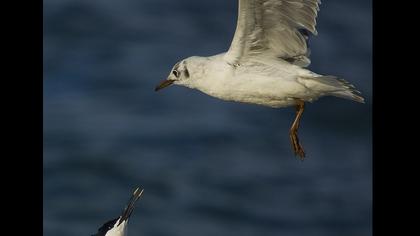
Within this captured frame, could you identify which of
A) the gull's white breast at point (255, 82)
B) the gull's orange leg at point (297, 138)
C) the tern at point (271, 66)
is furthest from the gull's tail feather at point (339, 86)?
the gull's orange leg at point (297, 138)

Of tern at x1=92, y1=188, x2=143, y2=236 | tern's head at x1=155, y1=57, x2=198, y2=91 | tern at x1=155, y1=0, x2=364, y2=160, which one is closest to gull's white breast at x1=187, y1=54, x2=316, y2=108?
tern at x1=155, y1=0, x2=364, y2=160

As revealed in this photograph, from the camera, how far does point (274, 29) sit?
212 inches

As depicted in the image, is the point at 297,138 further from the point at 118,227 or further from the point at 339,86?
the point at 118,227

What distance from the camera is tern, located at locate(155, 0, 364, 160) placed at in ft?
17.2

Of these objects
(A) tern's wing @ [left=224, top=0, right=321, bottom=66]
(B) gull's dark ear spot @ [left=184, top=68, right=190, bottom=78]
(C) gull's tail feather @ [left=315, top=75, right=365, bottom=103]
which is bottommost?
(C) gull's tail feather @ [left=315, top=75, right=365, bottom=103]

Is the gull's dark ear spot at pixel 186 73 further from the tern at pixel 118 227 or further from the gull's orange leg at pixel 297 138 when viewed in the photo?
the tern at pixel 118 227

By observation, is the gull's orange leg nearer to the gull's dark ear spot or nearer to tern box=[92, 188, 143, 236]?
the gull's dark ear spot

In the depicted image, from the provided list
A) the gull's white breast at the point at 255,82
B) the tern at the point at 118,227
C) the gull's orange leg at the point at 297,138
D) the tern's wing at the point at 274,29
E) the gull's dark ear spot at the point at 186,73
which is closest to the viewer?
the tern's wing at the point at 274,29

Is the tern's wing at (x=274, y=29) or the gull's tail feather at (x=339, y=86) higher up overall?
the tern's wing at (x=274, y=29)

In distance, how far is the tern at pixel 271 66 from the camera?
17.2 feet
